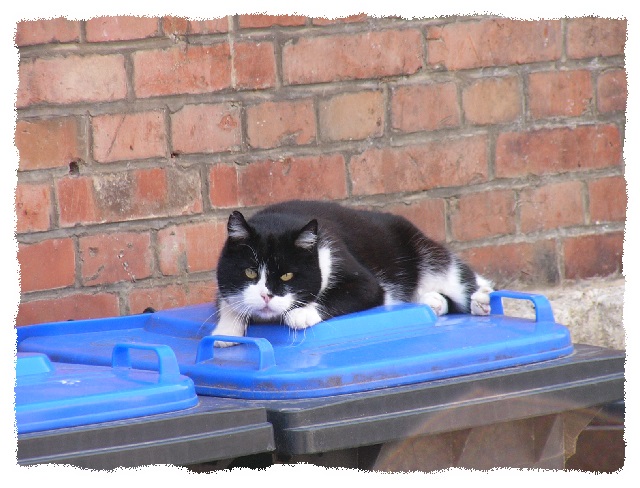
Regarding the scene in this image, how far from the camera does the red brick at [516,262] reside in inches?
121

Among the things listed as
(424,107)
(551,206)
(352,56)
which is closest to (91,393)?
(352,56)

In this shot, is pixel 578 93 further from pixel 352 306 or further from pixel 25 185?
pixel 25 185

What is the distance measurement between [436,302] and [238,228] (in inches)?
20.2

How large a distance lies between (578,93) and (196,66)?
3.91 ft

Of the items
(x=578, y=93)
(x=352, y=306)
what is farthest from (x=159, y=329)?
(x=578, y=93)

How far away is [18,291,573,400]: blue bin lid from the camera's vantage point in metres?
1.73

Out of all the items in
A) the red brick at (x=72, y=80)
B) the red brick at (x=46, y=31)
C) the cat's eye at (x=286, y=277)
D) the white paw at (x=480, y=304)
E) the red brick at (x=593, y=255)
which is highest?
the red brick at (x=46, y=31)

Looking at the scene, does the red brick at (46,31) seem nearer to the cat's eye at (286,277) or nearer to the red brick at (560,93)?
the cat's eye at (286,277)

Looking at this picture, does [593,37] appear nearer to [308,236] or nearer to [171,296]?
[308,236]

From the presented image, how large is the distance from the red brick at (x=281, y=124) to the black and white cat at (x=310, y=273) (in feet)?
0.93

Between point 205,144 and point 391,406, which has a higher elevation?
point 205,144

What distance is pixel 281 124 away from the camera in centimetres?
278

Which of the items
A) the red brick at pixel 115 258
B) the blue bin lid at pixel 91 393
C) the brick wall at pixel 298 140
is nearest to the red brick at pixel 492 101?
the brick wall at pixel 298 140

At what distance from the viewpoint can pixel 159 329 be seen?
87.8 inches
